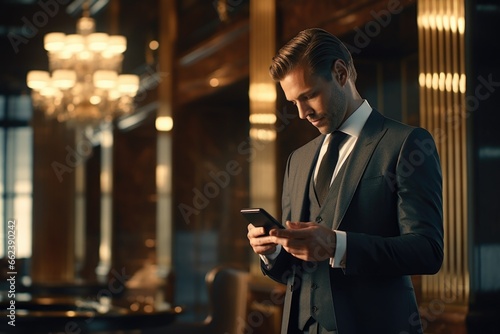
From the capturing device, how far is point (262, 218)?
1.94 m

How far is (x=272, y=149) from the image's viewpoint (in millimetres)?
6676

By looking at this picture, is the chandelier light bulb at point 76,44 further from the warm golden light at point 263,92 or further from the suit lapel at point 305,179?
the suit lapel at point 305,179

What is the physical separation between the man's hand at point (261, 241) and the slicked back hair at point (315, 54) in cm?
40

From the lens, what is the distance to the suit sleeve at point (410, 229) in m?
1.85

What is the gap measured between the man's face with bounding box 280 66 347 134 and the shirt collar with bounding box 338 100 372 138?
0.02 metres

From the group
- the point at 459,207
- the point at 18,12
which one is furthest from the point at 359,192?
the point at 18,12

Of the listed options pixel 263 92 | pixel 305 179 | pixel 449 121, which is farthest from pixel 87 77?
pixel 305 179

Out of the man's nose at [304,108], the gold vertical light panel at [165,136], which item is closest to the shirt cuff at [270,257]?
the man's nose at [304,108]

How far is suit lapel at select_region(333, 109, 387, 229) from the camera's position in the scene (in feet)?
6.39

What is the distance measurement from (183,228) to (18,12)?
526 cm

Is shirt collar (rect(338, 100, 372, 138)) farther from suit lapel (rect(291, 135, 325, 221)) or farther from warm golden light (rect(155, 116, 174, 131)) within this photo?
warm golden light (rect(155, 116, 174, 131))

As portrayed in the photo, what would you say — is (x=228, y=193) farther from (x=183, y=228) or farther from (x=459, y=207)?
(x=459, y=207)

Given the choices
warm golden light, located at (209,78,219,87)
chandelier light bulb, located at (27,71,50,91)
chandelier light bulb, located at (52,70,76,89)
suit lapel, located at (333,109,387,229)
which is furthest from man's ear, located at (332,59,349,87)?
chandelier light bulb, located at (27,71,50,91)

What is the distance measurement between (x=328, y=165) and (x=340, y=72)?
0.23 metres
